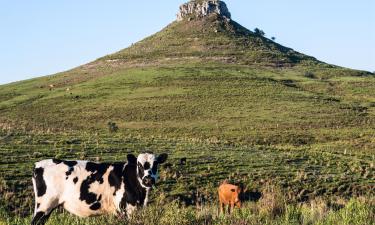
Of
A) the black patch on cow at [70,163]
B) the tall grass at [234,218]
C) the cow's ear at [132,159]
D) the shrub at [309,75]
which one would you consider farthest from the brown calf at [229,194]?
the shrub at [309,75]

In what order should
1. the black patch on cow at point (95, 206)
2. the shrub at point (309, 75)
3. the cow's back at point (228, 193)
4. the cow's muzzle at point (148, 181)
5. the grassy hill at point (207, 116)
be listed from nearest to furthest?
1. the cow's muzzle at point (148, 181)
2. the black patch on cow at point (95, 206)
3. the cow's back at point (228, 193)
4. the grassy hill at point (207, 116)
5. the shrub at point (309, 75)

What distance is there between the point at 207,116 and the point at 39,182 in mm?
71119

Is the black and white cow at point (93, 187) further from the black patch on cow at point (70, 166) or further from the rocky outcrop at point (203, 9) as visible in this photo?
the rocky outcrop at point (203, 9)

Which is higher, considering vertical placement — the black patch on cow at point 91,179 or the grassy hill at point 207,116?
the black patch on cow at point 91,179

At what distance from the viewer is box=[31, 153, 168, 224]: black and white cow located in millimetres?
10828

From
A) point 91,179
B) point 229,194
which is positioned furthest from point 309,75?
point 91,179

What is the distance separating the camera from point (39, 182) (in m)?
11.5

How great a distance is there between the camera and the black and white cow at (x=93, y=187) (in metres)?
10.8

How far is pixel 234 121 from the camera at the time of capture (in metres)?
77.4

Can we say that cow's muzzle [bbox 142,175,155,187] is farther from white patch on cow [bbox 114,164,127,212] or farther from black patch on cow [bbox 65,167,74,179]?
black patch on cow [bbox 65,167,74,179]

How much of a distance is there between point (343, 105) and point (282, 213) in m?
83.6

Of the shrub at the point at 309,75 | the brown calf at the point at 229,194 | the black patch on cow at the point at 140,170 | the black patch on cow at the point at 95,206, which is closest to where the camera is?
the black patch on cow at the point at 140,170

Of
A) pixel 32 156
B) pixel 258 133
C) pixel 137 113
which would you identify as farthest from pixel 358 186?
pixel 137 113

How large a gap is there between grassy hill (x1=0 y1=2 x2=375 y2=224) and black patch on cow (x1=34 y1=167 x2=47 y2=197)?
8.01m
